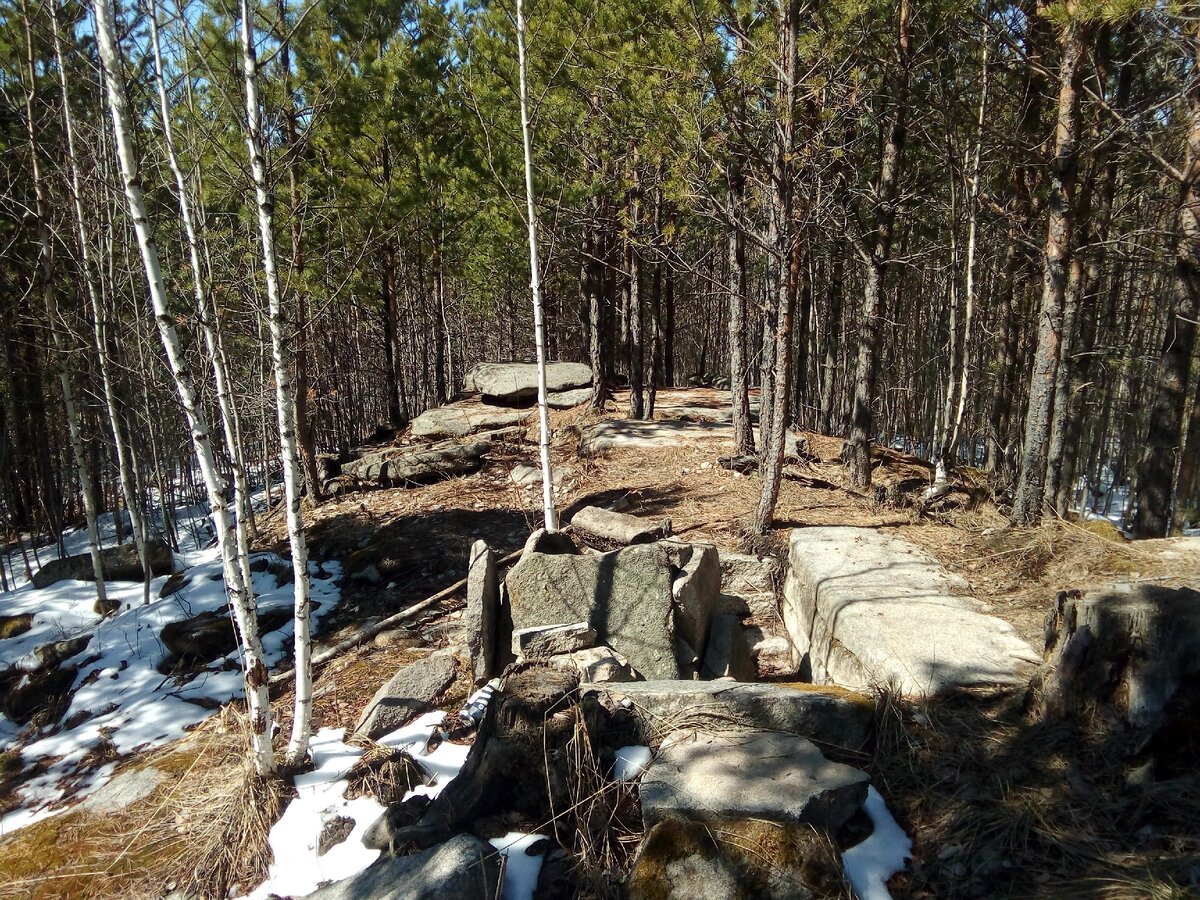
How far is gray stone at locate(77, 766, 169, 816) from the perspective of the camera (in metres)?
4.71

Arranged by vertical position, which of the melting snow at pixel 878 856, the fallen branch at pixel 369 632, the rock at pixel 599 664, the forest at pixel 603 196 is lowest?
the fallen branch at pixel 369 632

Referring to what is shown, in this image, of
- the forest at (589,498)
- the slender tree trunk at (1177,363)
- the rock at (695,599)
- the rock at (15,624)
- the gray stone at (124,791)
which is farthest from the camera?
the rock at (15,624)

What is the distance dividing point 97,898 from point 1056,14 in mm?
8837

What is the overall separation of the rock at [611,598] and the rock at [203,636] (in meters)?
3.55

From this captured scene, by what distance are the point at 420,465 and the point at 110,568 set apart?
175 inches

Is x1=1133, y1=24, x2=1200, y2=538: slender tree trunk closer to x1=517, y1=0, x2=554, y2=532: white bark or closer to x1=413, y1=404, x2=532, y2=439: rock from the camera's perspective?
x1=517, y1=0, x2=554, y2=532: white bark

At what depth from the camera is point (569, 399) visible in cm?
1566

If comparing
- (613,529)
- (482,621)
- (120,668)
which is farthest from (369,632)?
(120,668)

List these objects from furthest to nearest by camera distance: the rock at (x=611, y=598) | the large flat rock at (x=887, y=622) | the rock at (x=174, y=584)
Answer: the rock at (x=174, y=584) < the rock at (x=611, y=598) < the large flat rock at (x=887, y=622)

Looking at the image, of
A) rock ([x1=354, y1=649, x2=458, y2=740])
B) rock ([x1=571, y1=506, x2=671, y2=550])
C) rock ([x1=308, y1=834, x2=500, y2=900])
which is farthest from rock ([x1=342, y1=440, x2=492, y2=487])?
rock ([x1=308, y1=834, x2=500, y2=900])

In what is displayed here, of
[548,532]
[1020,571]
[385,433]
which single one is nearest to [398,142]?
[385,433]

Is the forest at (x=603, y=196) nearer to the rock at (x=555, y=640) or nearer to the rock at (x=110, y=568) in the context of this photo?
the rock at (x=110, y=568)

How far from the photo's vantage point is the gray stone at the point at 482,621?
526 centimetres

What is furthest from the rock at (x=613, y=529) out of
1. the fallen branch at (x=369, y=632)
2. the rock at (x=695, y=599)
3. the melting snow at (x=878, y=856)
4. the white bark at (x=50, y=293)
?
the white bark at (x=50, y=293)
